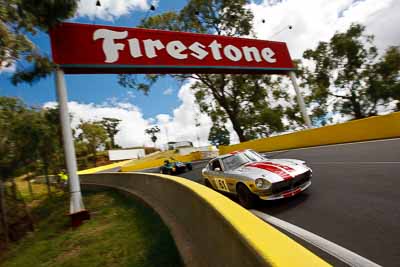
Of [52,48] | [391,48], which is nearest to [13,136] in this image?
[52,48]

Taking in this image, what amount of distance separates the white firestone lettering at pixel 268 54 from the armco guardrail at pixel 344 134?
5.22 metres

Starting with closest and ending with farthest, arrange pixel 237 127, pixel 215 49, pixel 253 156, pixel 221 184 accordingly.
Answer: pixel 221 184, pixel 253 156, pixel 215 49, pixel 237 127

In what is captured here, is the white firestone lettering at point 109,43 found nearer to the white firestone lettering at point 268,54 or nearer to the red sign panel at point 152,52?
the red sign panel at point 152,52

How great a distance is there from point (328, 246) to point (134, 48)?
33.8 feet

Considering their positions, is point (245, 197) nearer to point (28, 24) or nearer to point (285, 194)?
point (285, 194)

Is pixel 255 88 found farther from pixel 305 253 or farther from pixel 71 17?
pixel 305 253

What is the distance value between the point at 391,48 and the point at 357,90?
17.4ft

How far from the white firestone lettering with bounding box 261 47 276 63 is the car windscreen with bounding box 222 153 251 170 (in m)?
9.79

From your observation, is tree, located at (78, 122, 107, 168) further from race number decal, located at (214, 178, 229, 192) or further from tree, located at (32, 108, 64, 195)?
race number decal, located at (214, 178, 229, 192)

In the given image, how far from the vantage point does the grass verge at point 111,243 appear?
462 centimetres

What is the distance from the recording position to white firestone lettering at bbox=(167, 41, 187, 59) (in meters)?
11.8

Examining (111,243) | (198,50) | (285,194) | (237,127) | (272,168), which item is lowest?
(111,243)

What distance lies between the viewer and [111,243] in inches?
232

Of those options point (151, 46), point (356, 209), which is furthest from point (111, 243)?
point (151, 46)
